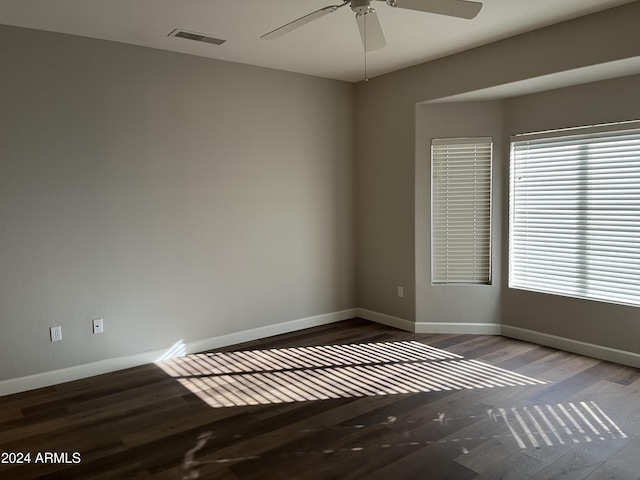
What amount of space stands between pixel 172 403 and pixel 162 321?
1088 mm

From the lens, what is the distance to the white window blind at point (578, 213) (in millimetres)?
3938

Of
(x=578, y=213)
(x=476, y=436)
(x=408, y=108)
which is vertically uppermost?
(x=408, y=108)

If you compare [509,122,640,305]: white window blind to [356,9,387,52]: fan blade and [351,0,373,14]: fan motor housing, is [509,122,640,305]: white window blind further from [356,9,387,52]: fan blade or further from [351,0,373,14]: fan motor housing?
[351,0,373,14]: fan motor housing

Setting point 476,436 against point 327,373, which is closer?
point 476,436

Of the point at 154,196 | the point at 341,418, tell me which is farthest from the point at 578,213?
the point at 154,196

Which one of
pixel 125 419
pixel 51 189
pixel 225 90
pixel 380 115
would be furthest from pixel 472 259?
pixel 51 189

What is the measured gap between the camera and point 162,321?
4.32 metres

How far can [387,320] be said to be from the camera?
5.36 m

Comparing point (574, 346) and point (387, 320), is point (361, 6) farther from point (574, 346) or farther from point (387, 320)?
point (387, 320)

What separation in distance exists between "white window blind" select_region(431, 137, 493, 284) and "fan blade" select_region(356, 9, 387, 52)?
1969mm

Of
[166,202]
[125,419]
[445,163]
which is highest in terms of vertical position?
[445,163]

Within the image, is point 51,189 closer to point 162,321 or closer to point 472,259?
point 162,321

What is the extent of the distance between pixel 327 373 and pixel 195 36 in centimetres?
292

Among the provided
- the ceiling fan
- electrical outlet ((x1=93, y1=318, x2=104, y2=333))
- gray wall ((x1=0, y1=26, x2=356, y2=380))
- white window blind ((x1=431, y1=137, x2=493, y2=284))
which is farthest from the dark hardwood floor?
the ceiling fan
